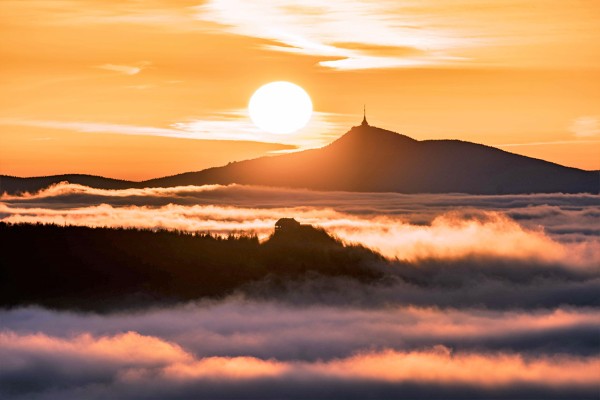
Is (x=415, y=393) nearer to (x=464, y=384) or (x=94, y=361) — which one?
(x=464, y=384)

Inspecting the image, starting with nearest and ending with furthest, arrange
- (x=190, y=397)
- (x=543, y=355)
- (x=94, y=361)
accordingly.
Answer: (x=190, y=397) < (x=94, y=361) < (x=543, y=355)

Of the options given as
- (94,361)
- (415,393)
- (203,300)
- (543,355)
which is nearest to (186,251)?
(203,300)

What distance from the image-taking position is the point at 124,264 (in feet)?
365

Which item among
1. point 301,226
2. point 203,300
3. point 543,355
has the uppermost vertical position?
point 301,226

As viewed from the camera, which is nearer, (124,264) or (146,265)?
(124,264)

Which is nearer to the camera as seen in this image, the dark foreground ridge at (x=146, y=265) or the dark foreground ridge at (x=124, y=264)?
the dark foreground ridge at (x=124, y=264)

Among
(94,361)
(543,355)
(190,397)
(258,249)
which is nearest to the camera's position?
(190,397)

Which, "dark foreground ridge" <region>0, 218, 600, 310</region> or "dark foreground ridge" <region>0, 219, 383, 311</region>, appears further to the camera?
"dark foreground ridge" <region>0, 218, 600, 310</region>

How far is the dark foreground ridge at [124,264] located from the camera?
4274 inches

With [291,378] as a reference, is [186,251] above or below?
above

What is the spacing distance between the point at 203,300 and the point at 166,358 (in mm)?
7408

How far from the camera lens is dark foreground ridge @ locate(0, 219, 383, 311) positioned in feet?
356

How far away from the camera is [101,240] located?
11562 centimetres

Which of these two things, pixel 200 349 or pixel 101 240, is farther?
pixel 200 349
